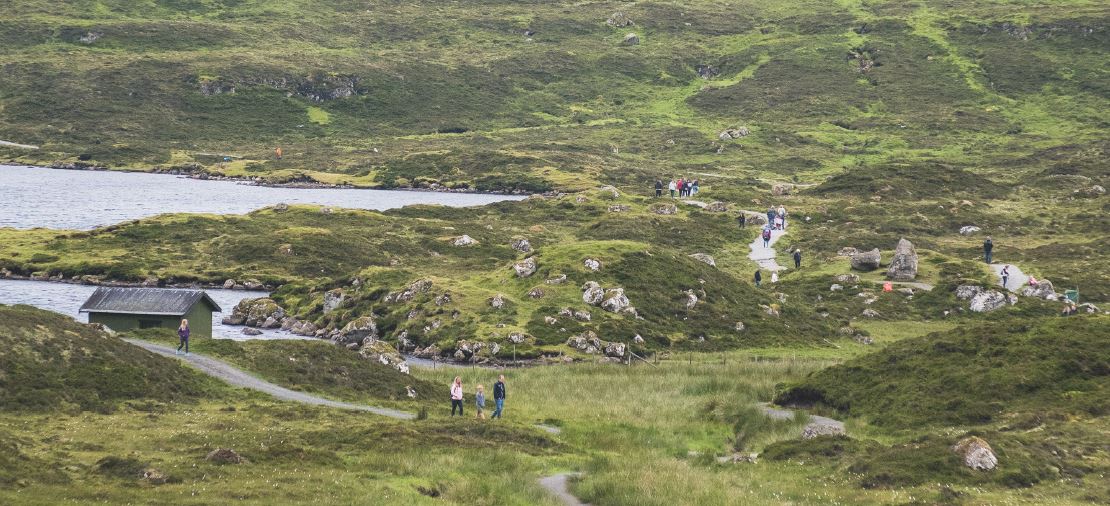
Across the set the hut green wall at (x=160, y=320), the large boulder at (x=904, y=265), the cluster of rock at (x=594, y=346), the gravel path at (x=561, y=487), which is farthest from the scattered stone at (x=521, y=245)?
the gravel path at (x=561, y=487)

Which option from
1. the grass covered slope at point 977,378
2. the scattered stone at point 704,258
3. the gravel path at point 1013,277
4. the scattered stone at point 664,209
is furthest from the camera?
the scattered stone at point 664,209

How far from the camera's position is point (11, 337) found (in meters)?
49.7

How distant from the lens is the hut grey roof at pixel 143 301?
77.5 m

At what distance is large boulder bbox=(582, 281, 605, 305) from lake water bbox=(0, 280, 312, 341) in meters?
24.5

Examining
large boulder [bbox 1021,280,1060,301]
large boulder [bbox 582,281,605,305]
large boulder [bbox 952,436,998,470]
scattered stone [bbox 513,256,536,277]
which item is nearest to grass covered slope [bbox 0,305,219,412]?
large boulder [bbox 952,436,998,470]

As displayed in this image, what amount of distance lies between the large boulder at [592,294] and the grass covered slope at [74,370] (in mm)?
47379

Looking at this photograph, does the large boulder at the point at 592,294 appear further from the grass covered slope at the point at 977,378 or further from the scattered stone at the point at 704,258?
the grass covered slope at the point at 977,378

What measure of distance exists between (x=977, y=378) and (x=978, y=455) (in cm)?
1558

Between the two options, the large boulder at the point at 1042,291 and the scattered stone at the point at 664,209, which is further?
the scattered stone at the point at 664,209

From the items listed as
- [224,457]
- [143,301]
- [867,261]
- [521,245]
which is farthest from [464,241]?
[224,457]

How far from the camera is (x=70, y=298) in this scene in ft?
357

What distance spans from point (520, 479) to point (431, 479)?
328 cm

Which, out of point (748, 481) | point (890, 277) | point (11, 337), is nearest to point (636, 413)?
point (748, 481)

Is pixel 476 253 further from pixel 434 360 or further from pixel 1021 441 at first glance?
pixel 1021 441
